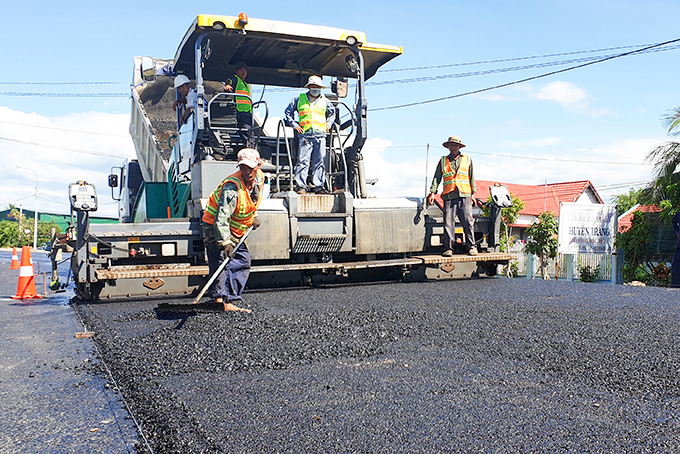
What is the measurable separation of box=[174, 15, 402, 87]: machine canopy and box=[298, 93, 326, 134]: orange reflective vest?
62 centimetres

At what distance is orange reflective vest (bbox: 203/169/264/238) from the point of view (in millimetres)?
5168

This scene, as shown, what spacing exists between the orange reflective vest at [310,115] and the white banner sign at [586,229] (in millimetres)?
6800

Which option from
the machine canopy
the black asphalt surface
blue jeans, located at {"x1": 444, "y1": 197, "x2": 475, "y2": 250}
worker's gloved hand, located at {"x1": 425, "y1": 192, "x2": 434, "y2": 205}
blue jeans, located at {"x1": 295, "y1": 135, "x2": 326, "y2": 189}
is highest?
the machine canopy

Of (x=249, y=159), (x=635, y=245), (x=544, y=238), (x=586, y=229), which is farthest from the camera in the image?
(x=544, y=238)

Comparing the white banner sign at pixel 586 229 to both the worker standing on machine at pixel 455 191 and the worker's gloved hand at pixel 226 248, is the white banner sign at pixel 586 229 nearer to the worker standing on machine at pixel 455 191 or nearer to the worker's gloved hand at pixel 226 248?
the worker standing on machine at pixel 455 191

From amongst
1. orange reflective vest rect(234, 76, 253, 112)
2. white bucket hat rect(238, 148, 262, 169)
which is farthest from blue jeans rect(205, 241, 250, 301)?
orange reflective vest rect(234, 76, 253, 112)

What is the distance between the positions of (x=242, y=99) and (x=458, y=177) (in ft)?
8.55

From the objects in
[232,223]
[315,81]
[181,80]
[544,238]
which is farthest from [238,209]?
[544,238]

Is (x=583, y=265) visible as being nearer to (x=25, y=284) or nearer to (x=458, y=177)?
(x=458, y=177)

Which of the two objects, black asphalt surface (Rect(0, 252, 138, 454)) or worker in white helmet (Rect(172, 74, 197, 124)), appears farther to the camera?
worker in white helmet (Rect(172, 74, 197, 124))

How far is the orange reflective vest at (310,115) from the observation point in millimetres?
6828

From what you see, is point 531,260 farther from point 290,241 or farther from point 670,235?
point 290,241

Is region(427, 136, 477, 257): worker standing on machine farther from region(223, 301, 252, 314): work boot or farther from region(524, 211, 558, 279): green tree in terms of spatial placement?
region(524, 211, 558, 279): green tree

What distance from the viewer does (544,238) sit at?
570 inches
